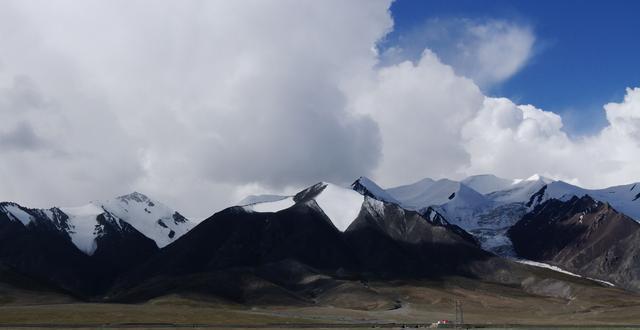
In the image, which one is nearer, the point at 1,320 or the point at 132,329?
the point at 132,329

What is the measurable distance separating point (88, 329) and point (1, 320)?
3824 centimetres

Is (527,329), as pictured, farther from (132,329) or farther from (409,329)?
(132,329)

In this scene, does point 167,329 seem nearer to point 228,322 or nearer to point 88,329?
point 88,329

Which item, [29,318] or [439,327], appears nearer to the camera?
[439,327]

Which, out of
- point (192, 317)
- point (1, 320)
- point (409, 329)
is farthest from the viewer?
point (192, 317)

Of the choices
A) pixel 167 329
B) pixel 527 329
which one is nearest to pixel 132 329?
pixel 167 329

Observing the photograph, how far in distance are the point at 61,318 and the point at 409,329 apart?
3292 inches

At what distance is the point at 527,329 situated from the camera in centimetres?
16075

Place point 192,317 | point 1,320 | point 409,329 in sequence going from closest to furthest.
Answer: point 409,329 < point 1,320 < point 192,317

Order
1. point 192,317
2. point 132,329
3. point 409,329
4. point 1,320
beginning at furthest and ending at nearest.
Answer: point 192,317, point 1,320, point 409,329, point 132,329

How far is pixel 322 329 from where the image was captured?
160625 millimetres

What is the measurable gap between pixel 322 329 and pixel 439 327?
1090 inches

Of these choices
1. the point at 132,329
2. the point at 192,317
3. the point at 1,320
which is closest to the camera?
the point at 132,329

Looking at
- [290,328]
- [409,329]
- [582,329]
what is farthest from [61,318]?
[582,329]
